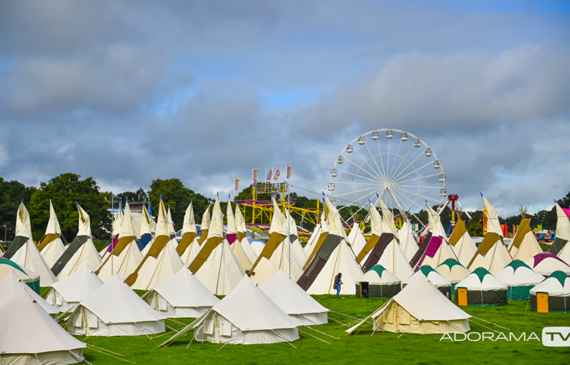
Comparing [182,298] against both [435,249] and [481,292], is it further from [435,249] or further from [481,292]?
[435,249]

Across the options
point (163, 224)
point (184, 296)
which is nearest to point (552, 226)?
point (163, 224)

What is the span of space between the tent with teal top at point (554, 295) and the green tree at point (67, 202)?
216 ft

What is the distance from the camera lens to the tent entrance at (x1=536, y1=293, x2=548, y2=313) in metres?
32.3

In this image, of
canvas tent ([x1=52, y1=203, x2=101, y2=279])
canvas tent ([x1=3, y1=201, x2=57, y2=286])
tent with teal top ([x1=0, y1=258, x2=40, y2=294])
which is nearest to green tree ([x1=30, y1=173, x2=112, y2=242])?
canvas tent ([x1=52, y1=203, x2=101, y2=279])

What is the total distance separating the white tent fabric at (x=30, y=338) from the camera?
65.9 ft

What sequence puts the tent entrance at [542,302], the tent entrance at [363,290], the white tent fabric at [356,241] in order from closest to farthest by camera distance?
the tent entrance at [542,302] → the tent entrance at [363,290] → the white tent fabric at [356,241]

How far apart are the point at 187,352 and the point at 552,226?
146 m

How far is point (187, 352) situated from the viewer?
22.8 m

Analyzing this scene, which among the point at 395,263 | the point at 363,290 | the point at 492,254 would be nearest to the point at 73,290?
the point at 363,290

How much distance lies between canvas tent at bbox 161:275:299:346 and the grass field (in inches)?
16.9

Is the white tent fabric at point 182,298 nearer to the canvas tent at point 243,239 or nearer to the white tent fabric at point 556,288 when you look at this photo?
the white tent fabric at point 556,288

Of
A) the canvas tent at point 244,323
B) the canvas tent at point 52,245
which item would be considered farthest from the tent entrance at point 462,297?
the canvas tent at point 52,245

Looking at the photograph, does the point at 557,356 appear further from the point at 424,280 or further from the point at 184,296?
the point at 184,296

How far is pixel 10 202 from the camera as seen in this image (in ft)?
350
